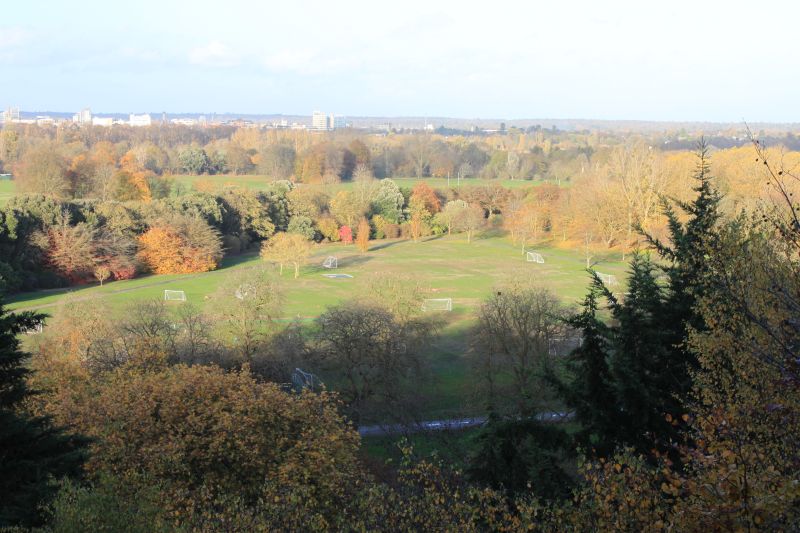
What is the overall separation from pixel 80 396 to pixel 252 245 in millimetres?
49579

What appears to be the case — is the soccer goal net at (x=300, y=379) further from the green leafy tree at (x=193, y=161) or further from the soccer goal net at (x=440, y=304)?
the green leafy tree at (x=193, y=161)

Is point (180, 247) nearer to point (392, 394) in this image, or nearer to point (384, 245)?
point (384, 245)

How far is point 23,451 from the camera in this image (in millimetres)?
11930

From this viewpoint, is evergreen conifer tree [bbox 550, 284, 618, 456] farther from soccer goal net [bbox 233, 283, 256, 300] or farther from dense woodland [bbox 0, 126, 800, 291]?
dense woodland [bbox 0, 126, 800, 291]

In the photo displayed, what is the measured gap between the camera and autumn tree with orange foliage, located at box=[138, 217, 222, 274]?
55.6 m

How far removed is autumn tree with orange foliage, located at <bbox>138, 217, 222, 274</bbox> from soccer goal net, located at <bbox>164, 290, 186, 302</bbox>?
29.6 feet

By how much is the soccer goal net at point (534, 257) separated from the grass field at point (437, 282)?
685 mm

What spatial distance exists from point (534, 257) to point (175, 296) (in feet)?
94.8

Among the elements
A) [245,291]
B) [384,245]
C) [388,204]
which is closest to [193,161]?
[388,204]

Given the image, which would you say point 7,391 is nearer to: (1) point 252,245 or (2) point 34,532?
(2) point 34,532

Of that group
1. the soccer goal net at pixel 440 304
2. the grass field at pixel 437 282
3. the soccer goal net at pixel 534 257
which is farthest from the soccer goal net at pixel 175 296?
the soccer goal net at pixel 534 257

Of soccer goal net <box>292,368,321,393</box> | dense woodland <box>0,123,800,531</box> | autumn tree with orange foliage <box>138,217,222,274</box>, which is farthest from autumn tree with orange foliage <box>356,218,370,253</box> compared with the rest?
soccer goal net <box>292,368,321,393</box>

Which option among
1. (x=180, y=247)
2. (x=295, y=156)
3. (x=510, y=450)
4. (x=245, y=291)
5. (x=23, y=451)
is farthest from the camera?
(x=295, y=156)

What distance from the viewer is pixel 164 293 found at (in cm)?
4738
